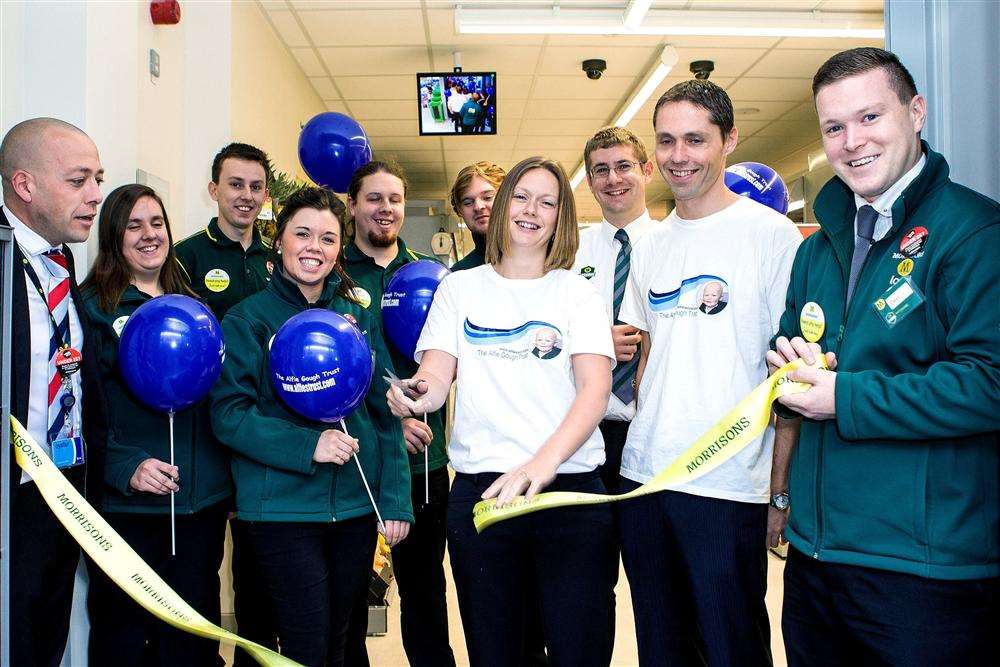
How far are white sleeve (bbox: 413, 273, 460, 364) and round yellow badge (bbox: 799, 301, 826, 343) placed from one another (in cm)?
85

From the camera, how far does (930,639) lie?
1372 millimetres

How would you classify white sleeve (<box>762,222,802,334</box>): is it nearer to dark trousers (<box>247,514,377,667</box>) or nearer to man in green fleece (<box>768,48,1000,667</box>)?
man in green fleece (<box>768,48,1000,667</box>)

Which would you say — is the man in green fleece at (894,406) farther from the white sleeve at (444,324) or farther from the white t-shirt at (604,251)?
the white t-shirt at (604,251)

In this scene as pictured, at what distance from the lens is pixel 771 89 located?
744 centimetres

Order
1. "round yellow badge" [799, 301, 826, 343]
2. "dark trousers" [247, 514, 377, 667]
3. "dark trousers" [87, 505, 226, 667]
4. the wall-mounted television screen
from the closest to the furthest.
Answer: "round yellow badge" [799, 301, 826, 343] → "dark trousers" [247, 514, 377, 667] → "dark trousers" [87, 505, 226, 667] → the wall-mounted television screen

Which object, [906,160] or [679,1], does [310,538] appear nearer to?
[906,160]

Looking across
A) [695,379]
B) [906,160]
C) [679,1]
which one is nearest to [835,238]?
[906,160]

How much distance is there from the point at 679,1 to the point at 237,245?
3789mm

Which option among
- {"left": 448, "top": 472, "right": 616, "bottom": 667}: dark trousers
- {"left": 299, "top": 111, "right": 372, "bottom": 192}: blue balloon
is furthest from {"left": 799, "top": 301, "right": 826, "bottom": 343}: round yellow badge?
{"left": 299, "top": 111, "right": 372, "bottom": 192}: blue balloon

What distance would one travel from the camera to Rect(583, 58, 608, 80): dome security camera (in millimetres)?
6477

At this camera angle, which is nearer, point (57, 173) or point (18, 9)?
point (57, 173)

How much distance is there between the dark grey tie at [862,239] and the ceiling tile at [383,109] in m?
6.49

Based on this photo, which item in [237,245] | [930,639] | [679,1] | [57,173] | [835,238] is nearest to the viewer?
[930,639]

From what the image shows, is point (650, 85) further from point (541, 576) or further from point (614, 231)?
point (541, 576)
